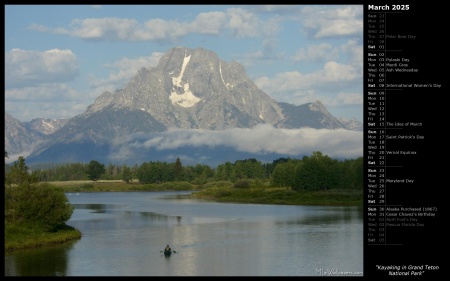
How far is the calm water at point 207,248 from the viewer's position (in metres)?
54.8

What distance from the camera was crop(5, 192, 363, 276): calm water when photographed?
5475 centimetres

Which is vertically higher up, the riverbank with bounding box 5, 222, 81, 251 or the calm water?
the riverbank with bounding box 5, 222, 81, 251

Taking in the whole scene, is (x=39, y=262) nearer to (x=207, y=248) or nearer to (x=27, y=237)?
(x=27, y=237)

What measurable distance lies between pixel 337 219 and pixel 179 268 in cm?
4316

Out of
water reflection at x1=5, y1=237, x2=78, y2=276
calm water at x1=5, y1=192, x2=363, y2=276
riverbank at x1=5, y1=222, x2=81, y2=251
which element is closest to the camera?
water reflection at x1=5, y1=237, x2=78, y2=276

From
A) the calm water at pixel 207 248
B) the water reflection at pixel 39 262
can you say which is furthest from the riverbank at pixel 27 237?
the calm water at pixel 207 248

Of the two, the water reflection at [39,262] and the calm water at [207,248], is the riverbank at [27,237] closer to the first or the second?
the water reflection at [39,262]

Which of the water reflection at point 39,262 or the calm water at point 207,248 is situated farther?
the calm water at point 207,248

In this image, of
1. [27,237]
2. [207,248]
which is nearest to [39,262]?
[27,237]

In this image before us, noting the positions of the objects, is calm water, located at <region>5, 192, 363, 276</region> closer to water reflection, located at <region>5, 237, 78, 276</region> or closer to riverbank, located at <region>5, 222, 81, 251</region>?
water reflection, located at <region>5, 237, 78, 276</region>

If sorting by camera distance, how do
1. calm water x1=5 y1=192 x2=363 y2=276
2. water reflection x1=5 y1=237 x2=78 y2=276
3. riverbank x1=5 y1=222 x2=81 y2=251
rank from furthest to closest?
1. riverbank x1=5 y1=222 x2=81 y2=251
2. calm water x1=5 y1=192 x2=363 y2=276
3. water reflection x1=5 y1=237 x2=78 y2=276

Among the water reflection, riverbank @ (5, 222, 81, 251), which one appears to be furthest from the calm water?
riverbank @ (5, 222, 81, 251)

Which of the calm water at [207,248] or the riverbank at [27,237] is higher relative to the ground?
Answer: the riverbank at [27,237]
